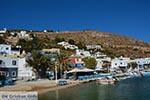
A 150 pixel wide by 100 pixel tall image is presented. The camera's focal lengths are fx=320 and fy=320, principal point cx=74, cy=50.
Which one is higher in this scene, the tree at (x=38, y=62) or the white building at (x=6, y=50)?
the white building at (x=6, y=50)

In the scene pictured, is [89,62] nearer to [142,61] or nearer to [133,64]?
[133,64]

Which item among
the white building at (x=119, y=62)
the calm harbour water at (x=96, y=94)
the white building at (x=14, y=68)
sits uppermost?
the white building at (x=119, y=62)

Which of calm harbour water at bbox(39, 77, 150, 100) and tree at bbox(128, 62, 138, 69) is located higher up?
tree at bbox(128, 62, 138, 69)

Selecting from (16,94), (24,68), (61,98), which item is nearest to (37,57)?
(24,68)

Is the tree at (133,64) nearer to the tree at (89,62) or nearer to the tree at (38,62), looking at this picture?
the tree at (89,62)

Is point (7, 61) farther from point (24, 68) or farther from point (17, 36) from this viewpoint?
point (17, 36)

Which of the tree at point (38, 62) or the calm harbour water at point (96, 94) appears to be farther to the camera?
the tree at point (38, 62)

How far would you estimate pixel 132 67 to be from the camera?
15188 centimetres

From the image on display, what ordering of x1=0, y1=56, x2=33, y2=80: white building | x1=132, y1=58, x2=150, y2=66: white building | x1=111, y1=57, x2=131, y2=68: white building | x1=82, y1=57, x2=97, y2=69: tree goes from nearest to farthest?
x1=0, y1=56, x2=33, y2=80: white building → x1=82, y1=57, x2=97, y2=69: tree → x1=111, y1=57, x2=131, y2=68: white building → x1=132, y1=58, x2=150, y2=66: white building

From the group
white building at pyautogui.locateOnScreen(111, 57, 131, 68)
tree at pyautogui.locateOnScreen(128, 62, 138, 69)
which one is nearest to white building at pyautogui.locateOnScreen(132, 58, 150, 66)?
tree at pyautogui.locateOnScreen(128, 62, 138, 69)

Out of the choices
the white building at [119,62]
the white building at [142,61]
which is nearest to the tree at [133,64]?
the white building at [119,62]

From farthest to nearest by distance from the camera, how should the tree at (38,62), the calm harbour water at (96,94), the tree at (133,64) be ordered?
the tree at (133,64) < the tree at (38,62) < the calm harbour water at (96,94)

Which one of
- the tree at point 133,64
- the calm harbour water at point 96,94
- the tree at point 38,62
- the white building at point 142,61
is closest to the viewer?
the calm harbour water at point 96,94

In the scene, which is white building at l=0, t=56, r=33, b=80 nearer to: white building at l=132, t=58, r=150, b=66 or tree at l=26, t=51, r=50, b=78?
tree at l=26, t=51, r=50, b=78
